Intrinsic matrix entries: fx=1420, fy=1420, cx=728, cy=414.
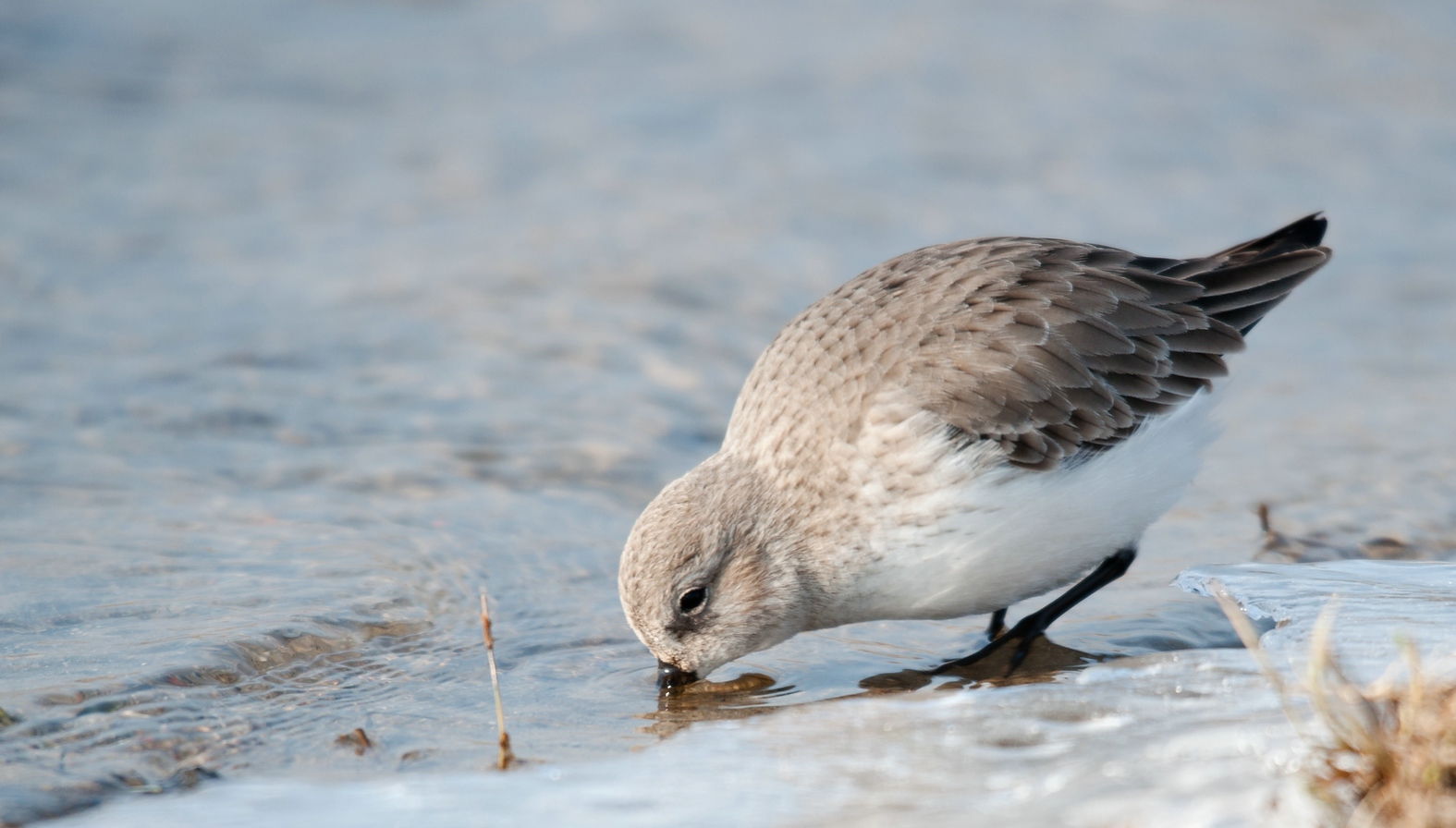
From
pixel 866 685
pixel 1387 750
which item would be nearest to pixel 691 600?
pixel 866 685

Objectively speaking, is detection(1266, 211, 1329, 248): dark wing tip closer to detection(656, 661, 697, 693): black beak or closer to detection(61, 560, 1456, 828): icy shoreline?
detection(61, 560, 1456, 828): icy shoreline

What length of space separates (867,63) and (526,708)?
327 inches

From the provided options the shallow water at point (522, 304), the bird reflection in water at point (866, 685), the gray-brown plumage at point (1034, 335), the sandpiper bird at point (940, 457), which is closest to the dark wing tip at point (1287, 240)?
the gray-brown plumage at point (1034, 335)

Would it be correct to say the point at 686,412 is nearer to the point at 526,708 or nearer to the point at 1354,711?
the point at 526,708

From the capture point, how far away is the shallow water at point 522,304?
4664mm

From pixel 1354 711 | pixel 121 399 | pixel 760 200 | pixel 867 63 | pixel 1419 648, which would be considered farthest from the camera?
pixel 867 63

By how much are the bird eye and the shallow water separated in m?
0.31

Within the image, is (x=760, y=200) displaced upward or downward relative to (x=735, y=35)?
downward

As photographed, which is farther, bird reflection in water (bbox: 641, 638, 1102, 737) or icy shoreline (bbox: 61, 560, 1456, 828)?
bird reflection in water (bbox: 641, 638, 1102, 737)

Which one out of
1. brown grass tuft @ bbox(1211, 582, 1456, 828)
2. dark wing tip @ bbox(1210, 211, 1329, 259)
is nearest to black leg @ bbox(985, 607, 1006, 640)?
dark wing tip @ bbox(1210, 211, 1329, 259)

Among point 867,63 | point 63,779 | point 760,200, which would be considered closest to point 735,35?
point 867,63

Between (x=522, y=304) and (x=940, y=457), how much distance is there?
4396 mm

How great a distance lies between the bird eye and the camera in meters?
4.68

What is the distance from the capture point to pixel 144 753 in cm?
392
